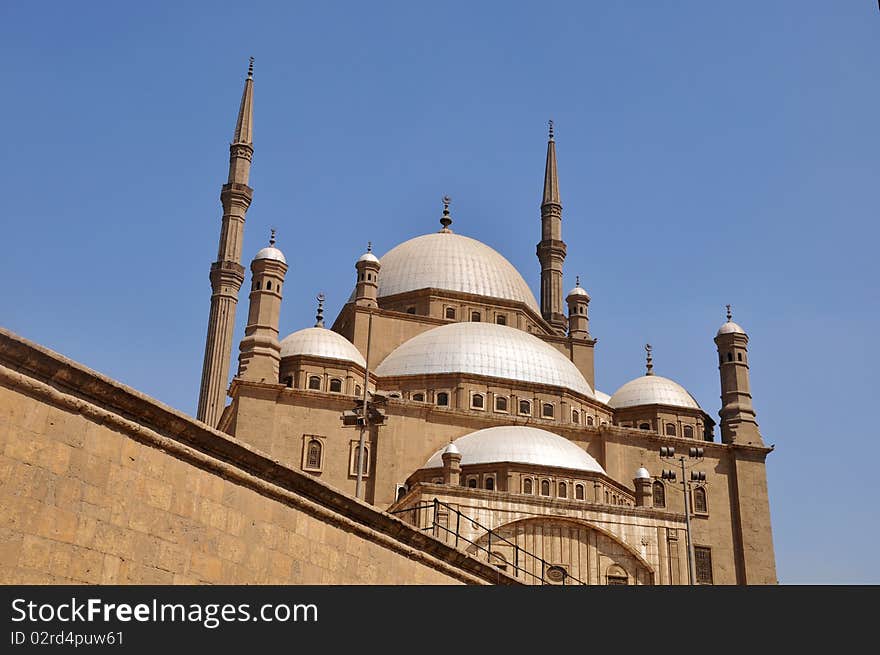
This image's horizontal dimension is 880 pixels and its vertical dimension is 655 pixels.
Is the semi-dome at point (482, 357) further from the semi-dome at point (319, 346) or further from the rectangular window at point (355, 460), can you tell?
the rectangular window at point (355, 460)

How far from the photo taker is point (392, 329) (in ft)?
107

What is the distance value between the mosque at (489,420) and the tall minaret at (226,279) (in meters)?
0.06

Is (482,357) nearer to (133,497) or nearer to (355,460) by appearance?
(355,460)

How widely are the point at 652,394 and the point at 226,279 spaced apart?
1376cm

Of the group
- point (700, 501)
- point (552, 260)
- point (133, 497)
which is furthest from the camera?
point (552, 260)

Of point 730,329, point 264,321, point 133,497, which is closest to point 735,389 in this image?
point 730,329

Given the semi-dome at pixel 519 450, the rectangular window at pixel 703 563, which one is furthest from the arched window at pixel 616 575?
the rectangular window at pixel 703 563

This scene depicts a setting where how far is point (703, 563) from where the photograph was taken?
28406 mm

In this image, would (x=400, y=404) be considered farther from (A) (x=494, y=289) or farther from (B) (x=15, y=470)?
(B) (x=15, y=470)

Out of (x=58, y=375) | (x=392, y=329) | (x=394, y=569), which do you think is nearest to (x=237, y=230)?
(x=392, y=329)

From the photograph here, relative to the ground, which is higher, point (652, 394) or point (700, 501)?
point (652, 394)
